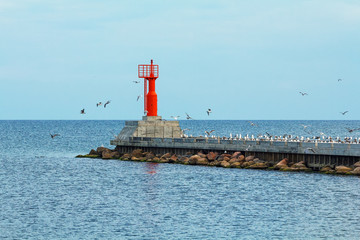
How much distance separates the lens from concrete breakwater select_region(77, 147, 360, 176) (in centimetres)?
4797

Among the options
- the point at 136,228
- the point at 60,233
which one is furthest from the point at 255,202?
the point at 60,233

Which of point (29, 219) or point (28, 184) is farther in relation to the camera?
point (28, 184)

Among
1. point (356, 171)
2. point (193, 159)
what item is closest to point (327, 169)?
point (356, 171)

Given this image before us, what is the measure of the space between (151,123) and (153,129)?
629 mm

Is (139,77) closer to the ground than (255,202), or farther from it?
farther from it

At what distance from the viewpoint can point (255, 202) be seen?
38.5 m

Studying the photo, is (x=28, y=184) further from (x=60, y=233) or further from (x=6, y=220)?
(x=60, y=233)

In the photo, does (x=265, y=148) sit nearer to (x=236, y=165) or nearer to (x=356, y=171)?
(x=236, y=165)

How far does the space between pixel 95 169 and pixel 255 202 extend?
2246 cm

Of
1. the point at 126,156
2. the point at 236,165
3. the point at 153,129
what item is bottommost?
the point at 236,165

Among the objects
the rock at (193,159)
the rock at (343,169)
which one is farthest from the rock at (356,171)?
the rock at (193,159)

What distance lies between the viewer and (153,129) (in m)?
65.3

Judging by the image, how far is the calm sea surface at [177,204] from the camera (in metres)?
30.9

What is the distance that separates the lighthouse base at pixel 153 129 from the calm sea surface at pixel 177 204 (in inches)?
346
